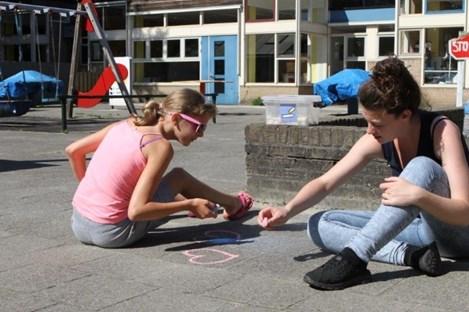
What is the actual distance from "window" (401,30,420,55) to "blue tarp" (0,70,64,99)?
1466 centimetres

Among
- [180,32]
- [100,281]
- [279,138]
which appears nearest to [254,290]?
[100,281]

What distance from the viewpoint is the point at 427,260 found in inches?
162

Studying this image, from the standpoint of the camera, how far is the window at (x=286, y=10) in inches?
1220

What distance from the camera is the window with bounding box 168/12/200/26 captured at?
33.5m

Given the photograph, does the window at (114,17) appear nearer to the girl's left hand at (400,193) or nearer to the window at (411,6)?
the window at (411,6)

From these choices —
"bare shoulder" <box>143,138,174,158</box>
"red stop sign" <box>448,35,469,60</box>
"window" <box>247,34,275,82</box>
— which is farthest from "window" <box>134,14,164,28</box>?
"bare shoulder" <box>143,138,174,158</box>

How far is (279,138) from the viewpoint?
6559 millimetres

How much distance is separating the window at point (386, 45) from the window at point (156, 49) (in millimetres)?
10631

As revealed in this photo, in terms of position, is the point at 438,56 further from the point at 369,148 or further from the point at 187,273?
the point at 187,273

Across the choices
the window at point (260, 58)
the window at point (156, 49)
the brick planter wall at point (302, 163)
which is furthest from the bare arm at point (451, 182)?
the window at point (156, 49)

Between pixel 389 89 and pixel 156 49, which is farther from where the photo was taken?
pixel 156 49

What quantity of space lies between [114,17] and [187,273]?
33012mm

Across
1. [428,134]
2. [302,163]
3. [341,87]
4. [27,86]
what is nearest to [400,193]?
[428,134]

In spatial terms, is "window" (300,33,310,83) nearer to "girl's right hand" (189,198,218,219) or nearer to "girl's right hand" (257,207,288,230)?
"girl's right hand" (189,198,218,219)
